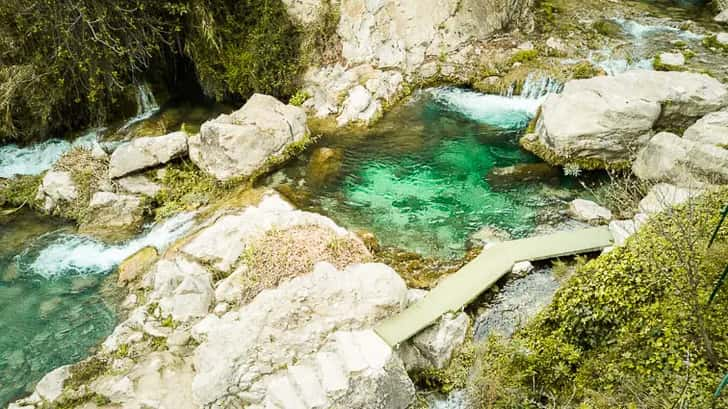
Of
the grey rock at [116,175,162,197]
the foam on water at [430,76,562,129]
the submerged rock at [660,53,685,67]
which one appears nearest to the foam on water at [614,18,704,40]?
the submerged rock at [660,53,685,67]

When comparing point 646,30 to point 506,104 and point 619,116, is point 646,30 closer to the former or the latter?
point 506,104

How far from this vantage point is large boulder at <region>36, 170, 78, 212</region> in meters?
11.1

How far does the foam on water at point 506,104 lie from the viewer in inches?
521

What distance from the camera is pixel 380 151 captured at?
1238 centimetres

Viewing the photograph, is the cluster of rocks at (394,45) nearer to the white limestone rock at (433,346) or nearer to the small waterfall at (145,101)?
the small waterfall at (145,101)

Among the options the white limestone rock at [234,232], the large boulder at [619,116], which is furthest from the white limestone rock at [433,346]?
the large boulder at [619,116]

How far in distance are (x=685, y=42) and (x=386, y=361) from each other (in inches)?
559

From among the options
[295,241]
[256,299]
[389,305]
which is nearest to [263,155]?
[295,241]

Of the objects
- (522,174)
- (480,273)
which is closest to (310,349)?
(480,273)

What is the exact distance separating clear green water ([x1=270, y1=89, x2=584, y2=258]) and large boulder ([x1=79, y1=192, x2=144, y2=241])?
10.4 ft

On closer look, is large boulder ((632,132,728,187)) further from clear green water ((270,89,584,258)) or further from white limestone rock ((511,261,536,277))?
white limestone rock ((511,261,536,277))

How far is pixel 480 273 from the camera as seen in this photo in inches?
314

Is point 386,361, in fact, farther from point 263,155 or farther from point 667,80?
point 667,80

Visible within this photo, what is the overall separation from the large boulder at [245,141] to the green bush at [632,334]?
696 cm
